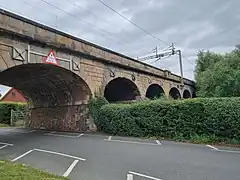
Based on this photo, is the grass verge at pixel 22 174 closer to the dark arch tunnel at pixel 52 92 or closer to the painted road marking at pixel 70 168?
the painted road marking at pixel 70 168

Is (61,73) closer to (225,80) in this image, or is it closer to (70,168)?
(70,168)

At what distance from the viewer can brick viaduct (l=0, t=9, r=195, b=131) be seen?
12.5 m

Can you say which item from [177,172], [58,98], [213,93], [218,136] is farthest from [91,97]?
[177,172]

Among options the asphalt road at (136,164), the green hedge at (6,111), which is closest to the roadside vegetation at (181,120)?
the asphalt road at (136,164)

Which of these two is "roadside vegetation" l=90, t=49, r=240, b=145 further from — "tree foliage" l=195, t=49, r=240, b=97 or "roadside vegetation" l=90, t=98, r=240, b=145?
"tree foliage" l=195, t=49, r=240, b=97

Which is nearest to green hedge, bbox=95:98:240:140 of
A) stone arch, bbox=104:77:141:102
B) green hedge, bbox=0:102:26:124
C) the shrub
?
the shrub

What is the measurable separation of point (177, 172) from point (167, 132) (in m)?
7.22

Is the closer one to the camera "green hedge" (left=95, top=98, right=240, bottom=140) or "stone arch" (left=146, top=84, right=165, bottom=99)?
"green hedge" (left=95, top=98, right=240, bottom=140)

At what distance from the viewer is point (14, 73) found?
15.8 m

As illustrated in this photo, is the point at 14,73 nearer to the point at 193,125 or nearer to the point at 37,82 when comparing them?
the point at 37,82

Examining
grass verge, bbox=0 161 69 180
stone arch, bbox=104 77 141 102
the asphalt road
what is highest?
stone arch, bbox=104 77 141 102

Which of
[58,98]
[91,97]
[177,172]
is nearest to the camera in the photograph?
[177,172]

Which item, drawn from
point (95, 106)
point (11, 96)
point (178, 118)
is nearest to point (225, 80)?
point (178, 118)

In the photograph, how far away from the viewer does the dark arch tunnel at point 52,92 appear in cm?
1584
